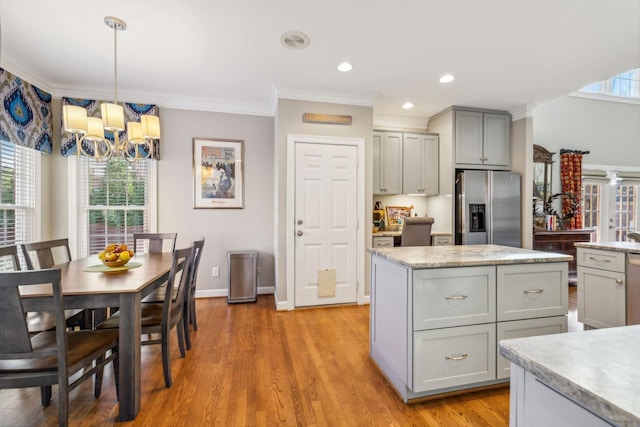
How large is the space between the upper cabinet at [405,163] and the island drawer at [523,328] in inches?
102

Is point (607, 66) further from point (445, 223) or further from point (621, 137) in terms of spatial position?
point (621, 137)

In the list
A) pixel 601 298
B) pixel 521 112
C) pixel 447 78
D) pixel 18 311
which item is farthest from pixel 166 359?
pixel 521 112

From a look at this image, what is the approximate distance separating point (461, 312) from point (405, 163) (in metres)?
2.92

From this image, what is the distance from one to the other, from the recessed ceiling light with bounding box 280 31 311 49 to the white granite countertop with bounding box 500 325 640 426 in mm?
2634

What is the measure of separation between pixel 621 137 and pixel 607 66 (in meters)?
3.90

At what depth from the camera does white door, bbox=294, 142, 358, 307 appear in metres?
3.59

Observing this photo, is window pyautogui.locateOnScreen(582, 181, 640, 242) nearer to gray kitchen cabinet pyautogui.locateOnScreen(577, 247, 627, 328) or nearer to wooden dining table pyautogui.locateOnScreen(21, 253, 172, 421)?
gray kitchen cabinet pyautogui.locateOnScreen(577, 247, 627, 328)

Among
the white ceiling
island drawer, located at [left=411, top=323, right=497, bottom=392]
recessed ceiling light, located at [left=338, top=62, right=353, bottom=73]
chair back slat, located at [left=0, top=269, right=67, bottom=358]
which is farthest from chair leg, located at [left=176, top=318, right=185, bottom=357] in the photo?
recessed ceiling light, located at [left=338, top=62, right=353, bottom=73]

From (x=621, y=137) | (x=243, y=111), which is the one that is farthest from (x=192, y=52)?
(x=621, y=137)

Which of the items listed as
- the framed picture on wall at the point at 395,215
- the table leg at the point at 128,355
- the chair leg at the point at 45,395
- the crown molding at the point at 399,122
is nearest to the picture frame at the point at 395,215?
the framed picture on wall at the point at 395,215

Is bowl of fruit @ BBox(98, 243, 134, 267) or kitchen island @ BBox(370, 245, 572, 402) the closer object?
kitchen island @ BBox(370, 245, 572, 402)

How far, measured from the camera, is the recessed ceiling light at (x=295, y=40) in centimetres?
249

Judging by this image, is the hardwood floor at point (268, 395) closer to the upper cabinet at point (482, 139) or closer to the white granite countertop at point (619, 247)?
the white granite countertop at point (619, 247)

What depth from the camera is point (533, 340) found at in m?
0.76
